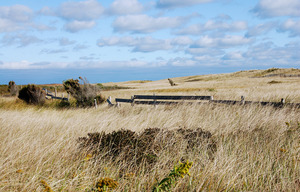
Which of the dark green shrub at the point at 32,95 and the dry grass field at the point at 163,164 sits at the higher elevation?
the dark green shrub at the point at 32,95

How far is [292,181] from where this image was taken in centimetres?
290

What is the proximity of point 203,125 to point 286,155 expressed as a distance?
6.98 ft

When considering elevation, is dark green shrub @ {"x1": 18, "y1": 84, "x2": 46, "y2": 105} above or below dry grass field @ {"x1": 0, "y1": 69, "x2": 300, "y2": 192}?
above

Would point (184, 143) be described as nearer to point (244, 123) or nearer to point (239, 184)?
point (239, 184)

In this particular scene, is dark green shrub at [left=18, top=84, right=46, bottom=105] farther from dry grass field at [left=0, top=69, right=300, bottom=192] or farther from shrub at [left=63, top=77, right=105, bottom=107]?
dry grass field at [left=0, top=69, right=300, bottom=192]

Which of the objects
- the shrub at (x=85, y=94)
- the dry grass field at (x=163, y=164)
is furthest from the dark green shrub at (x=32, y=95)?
the dry grass field at (x=163, y=164)

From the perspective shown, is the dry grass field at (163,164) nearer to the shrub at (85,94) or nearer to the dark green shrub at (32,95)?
the shrub at (85,94)

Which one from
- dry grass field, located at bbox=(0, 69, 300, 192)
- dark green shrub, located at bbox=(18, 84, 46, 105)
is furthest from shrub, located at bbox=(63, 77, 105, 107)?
dry grass field, located at bbox=(0, 69, 300, 192)

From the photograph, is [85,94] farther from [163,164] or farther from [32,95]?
[163,164]

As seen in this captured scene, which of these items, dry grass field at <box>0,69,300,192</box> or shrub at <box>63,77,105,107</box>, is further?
shrub at <box>63,77,105,107</box>

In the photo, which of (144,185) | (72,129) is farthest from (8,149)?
(144,185)

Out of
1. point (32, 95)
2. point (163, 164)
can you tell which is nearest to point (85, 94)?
Result: point (32, 95)

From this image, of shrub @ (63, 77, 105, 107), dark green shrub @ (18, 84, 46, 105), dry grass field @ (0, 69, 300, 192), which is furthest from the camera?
dark green shrub @ (18, 84, 46, 105)

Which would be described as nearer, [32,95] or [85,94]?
[85,94]
